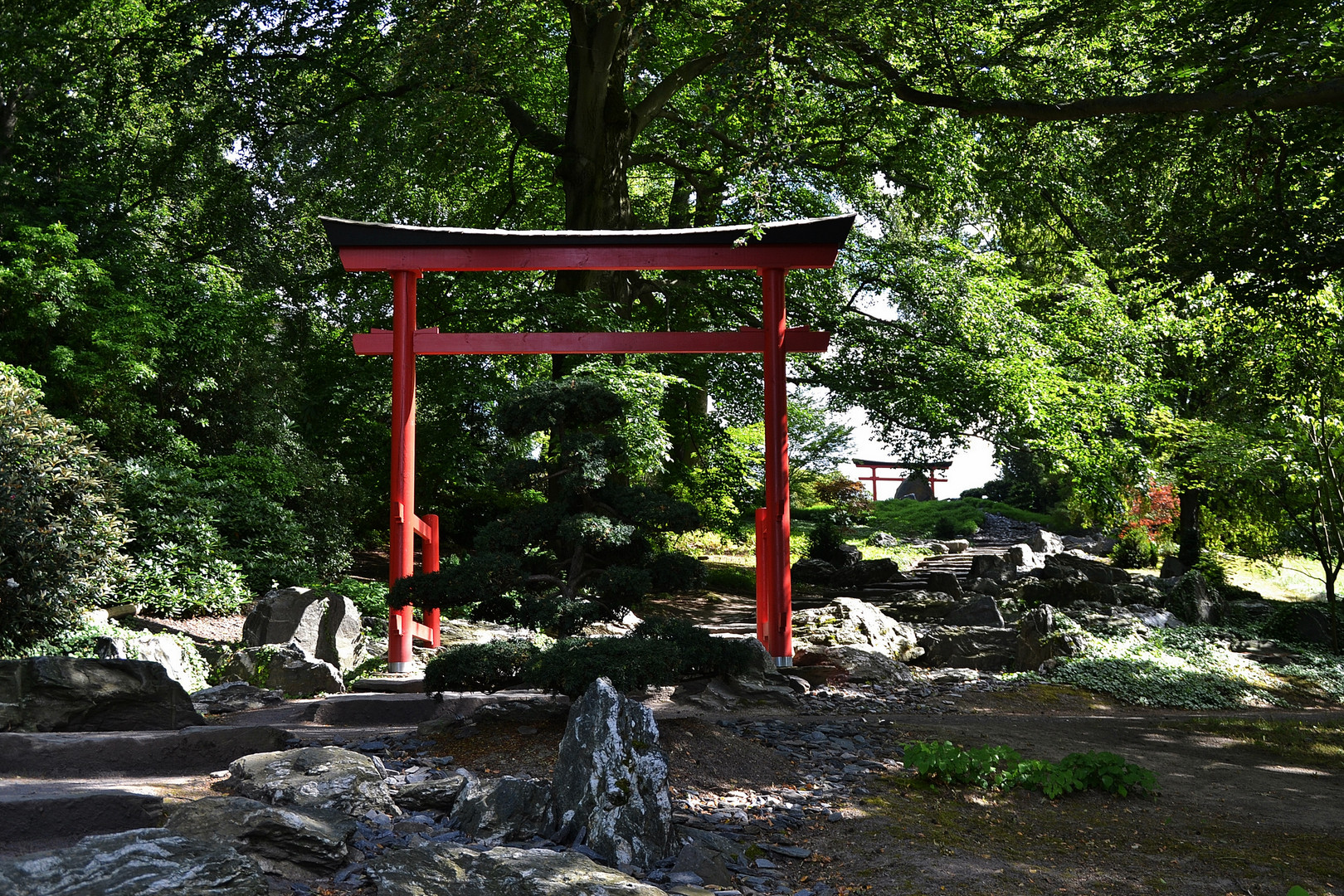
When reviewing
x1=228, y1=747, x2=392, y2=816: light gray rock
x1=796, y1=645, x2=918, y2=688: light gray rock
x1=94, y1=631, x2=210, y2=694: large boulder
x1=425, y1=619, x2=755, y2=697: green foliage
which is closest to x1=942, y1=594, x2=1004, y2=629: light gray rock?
x1=796, y1=645, x2=918, y2=688: light gray rock

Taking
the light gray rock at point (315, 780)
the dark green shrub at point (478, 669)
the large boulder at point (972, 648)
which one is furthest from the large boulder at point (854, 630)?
the light gray rock at point (315, 780)

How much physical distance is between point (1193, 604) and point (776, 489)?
6899 millimetres

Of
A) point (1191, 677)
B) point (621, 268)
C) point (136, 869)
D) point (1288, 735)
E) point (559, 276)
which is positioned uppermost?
point (559, 276)

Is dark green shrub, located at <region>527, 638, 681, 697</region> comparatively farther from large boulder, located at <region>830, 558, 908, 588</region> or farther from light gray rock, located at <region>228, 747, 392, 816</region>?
large boulder, located at <region>830, 558, 908, 588</region>

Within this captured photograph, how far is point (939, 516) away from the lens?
98.0ft

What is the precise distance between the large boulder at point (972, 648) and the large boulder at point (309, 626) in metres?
5.91

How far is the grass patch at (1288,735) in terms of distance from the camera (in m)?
6.62

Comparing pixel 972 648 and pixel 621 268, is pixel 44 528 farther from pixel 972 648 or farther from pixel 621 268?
pixel 972 648

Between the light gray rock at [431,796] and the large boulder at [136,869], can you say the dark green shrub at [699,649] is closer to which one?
the light gray rock at [431,796]

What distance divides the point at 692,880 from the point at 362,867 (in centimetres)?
127

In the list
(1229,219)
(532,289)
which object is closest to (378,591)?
(532,289)

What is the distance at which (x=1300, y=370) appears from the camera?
11742 millimetres

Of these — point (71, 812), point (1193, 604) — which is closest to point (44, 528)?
Result: point (71, 812)

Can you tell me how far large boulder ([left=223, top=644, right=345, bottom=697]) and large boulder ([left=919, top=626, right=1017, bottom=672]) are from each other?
5.98 metres
